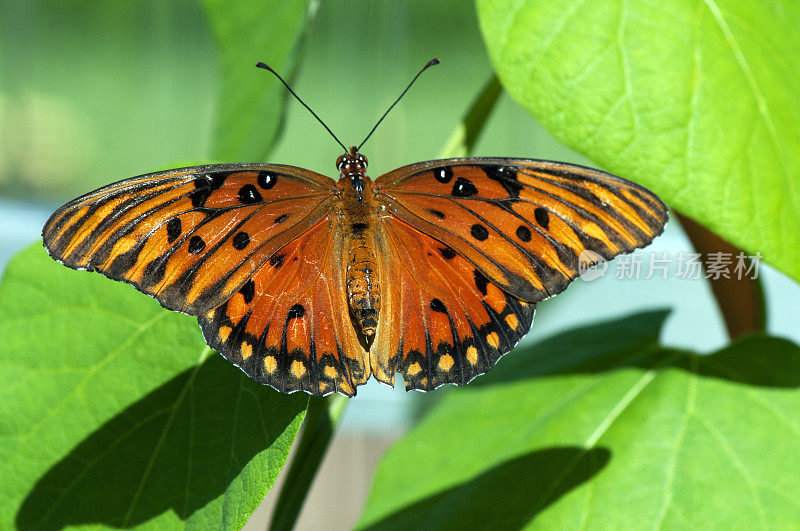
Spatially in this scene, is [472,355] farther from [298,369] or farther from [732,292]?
[732,292]

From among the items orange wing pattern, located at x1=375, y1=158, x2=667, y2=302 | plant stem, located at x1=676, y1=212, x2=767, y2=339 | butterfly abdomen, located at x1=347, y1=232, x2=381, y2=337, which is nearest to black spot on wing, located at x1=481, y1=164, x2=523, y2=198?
orange wing pattern, located at x1=375, y1=158, x2=667, y2=302

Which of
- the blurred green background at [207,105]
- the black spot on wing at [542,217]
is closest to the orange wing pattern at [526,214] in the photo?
the black spot on wing at [542,217]

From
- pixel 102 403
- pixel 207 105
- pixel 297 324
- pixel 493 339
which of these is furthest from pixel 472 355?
pixel 207 105

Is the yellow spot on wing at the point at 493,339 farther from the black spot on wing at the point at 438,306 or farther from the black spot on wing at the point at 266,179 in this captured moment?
the black spot on wing at the point at 266,179

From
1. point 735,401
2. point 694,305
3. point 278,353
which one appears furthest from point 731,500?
point 694,305

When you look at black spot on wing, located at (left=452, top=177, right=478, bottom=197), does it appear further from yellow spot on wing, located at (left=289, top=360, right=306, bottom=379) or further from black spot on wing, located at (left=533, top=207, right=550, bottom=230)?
yellow spot on wing, located at (left=289, top=360, right=306, bottom=379)

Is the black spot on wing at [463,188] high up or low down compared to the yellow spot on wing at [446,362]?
up
